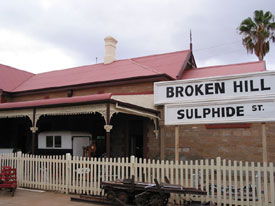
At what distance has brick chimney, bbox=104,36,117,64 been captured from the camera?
21622mm

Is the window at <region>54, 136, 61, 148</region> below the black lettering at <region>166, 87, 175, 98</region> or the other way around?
below

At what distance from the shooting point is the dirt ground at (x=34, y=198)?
8.47 meters

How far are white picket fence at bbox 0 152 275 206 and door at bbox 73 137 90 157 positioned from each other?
2.58m

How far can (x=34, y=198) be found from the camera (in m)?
9.18

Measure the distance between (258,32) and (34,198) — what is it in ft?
83.1

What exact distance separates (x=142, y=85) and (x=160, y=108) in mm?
2346

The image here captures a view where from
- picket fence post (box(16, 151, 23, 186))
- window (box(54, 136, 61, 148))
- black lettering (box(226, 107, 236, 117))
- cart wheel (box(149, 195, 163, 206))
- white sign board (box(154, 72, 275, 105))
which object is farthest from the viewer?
window (box(54, 136, 61, 148))

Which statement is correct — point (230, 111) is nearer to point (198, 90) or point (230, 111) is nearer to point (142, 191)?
point (198, 90)

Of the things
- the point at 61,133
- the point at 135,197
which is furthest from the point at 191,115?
the point at 61,133

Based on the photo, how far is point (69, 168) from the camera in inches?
390

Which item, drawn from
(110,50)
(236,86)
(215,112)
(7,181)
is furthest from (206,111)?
(110,50)

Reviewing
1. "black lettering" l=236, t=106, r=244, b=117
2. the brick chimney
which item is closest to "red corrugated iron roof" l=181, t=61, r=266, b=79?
the brick chimney

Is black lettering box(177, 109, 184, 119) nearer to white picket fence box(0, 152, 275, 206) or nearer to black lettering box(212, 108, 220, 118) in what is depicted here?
black lettering box(212, 108, 220, 118)

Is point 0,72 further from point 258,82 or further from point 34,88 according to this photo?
point 258,82
